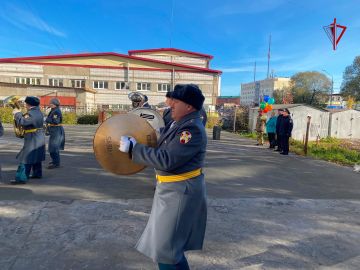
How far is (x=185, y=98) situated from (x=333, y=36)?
9.07 meters

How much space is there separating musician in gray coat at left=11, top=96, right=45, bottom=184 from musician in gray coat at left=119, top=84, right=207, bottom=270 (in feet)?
14.3

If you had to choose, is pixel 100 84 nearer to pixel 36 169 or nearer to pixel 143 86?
pixel 143 86

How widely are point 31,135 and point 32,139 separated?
0.08 metres

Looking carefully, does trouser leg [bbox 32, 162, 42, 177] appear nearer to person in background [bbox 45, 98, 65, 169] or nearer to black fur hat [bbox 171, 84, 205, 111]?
person in background [bbox 45, 98, 65, 169]

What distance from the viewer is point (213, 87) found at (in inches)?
1582

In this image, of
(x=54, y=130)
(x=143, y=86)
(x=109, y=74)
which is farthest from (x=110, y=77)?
(x=54, y=130)

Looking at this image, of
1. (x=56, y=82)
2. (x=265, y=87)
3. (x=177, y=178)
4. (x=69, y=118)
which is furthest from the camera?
(x=265, y=87)

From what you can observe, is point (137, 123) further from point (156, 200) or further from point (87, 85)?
point (87, 85)

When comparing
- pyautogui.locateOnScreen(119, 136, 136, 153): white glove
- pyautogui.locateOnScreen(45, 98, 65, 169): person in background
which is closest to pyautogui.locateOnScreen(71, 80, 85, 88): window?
pyautogui.locateOnScreen(45, 98, 65, 169): person in background

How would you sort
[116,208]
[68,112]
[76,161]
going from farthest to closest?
[68,112] < [76,161] < [116,208]

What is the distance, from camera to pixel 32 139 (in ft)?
19.3

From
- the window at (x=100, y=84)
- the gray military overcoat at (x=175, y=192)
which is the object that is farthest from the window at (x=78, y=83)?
the gray military overcoat at (x=175, y=192)

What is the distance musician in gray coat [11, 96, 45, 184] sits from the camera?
580 centimetres

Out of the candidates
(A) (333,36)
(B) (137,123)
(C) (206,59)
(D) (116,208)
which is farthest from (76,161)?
(C) (206,59)
